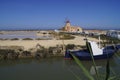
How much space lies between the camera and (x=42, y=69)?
14383 mm

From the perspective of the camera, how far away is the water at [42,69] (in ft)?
39.3

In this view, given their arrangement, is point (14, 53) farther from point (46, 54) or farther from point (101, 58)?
point (101, 58)

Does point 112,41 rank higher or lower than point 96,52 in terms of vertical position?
higher

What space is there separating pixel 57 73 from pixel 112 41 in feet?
39.0

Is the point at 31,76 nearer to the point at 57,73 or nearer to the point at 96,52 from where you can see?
the point at 57,73

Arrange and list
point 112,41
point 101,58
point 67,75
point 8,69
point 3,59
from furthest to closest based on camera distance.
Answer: point 3,59 < point 101,58 < point 8,69 < point 67,75 < point 112,41

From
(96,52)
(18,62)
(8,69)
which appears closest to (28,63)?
(18,62)

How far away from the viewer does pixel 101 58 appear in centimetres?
1650

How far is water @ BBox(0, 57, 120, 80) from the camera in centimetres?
1198

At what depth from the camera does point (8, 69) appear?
1479 cm

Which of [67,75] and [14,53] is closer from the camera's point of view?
Result: [67,75]

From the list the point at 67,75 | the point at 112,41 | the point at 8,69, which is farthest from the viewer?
the point at 8,69

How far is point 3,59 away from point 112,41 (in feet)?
60.0

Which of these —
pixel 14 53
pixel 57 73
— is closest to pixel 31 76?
A: pixel 57 73
